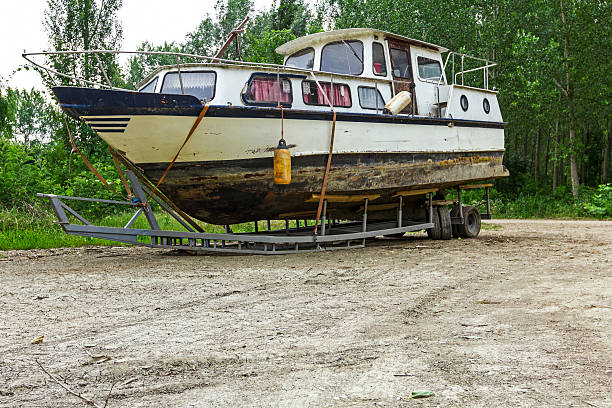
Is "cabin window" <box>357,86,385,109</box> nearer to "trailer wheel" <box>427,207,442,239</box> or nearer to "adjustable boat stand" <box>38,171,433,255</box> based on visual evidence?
"adjustable boat stand" <box>38,171,433,255</box>

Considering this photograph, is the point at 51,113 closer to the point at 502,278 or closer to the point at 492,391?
the point at 502,278

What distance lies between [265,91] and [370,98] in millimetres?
2097

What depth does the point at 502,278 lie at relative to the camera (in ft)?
20.2

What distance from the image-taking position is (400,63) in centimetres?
967

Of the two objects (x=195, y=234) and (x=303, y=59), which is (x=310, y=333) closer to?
(x=195, y=234)

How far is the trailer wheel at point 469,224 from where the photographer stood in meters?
11.3

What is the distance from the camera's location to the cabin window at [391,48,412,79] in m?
9.52

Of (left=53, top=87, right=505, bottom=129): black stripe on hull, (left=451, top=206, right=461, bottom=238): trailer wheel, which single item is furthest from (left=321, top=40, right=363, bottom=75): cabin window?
(left=451, top=206, right=461, bottom=238): trailer wheel

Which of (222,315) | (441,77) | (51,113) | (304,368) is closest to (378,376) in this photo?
(304,368)

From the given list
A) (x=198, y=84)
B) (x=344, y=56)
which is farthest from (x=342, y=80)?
(x=198, y=84)

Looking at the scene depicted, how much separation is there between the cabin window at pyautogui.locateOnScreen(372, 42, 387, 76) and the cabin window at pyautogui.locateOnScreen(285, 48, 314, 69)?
3.46 ft

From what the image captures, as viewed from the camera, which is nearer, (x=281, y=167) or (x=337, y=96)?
(x=281, y=167)

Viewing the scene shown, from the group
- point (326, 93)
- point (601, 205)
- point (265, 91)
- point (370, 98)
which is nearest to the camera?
point (265, 91)

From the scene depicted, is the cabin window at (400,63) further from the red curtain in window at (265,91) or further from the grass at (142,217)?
the grass at (142,217)
